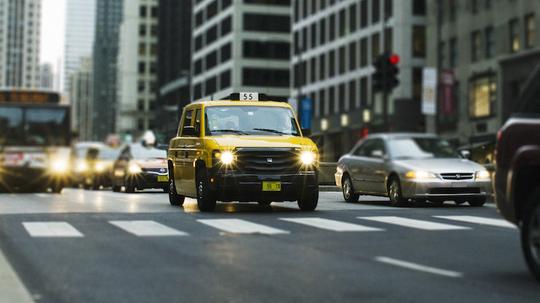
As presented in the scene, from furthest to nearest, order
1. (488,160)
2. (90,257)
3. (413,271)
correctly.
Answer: (488,160), (90,257), (413,271)

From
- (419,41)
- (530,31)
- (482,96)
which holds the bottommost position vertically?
(482,96)

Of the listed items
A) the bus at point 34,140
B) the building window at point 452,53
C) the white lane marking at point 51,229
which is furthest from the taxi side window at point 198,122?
the building window at point 452,53

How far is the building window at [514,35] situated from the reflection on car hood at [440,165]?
109 feet

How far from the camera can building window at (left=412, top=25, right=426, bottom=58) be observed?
211ft

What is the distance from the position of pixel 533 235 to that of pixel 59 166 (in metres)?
22.9

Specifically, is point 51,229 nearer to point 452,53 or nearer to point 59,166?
point 59,166

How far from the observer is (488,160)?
80.7 ft

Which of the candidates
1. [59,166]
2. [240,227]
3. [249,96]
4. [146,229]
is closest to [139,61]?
[59,166]

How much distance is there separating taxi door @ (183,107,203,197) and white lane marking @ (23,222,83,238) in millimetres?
3731

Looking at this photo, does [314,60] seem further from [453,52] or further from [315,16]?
[453,52]

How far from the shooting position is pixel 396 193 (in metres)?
19.0

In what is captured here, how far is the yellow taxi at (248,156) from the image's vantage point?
53.8 ft

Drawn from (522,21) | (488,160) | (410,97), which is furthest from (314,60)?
(488,160)

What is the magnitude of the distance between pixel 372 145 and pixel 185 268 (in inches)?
469
